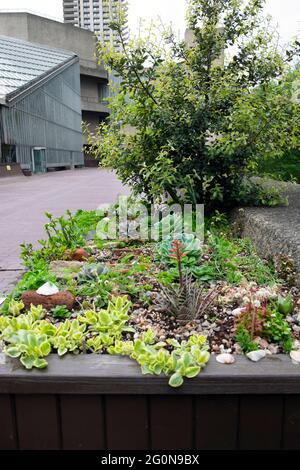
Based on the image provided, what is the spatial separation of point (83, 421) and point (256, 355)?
0.88 metres

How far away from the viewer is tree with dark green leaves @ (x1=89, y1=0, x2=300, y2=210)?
4.91 m

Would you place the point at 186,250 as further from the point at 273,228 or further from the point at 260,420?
the point at 260,420

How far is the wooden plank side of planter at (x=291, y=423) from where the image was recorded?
198 centimetres

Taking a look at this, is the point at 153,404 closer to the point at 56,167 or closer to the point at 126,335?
the point at 126,335

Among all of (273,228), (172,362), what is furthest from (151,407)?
(273,228)

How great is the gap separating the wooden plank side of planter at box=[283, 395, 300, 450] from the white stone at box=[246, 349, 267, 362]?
0.72 ft

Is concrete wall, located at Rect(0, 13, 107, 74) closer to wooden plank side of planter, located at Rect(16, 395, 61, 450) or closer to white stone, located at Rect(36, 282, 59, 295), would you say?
white stone, located at Rect(36, 282, 59, 295)

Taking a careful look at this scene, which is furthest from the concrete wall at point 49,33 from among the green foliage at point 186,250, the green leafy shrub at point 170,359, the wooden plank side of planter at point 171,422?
the wooden plank side of planter at point 171,422

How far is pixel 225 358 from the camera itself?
2066mm

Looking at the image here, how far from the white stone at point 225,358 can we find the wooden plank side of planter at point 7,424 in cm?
100

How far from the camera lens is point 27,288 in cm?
319

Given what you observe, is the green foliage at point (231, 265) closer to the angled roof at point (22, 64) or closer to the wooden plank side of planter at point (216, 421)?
the wooden plank side of planter at point (216, 421)

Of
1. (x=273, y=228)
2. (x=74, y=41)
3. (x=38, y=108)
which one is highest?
(x=74, y=41)

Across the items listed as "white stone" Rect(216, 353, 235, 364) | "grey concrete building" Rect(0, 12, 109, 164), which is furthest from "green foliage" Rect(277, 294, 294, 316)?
"grey concrete building" Rect(0, 12, 109, 164)
